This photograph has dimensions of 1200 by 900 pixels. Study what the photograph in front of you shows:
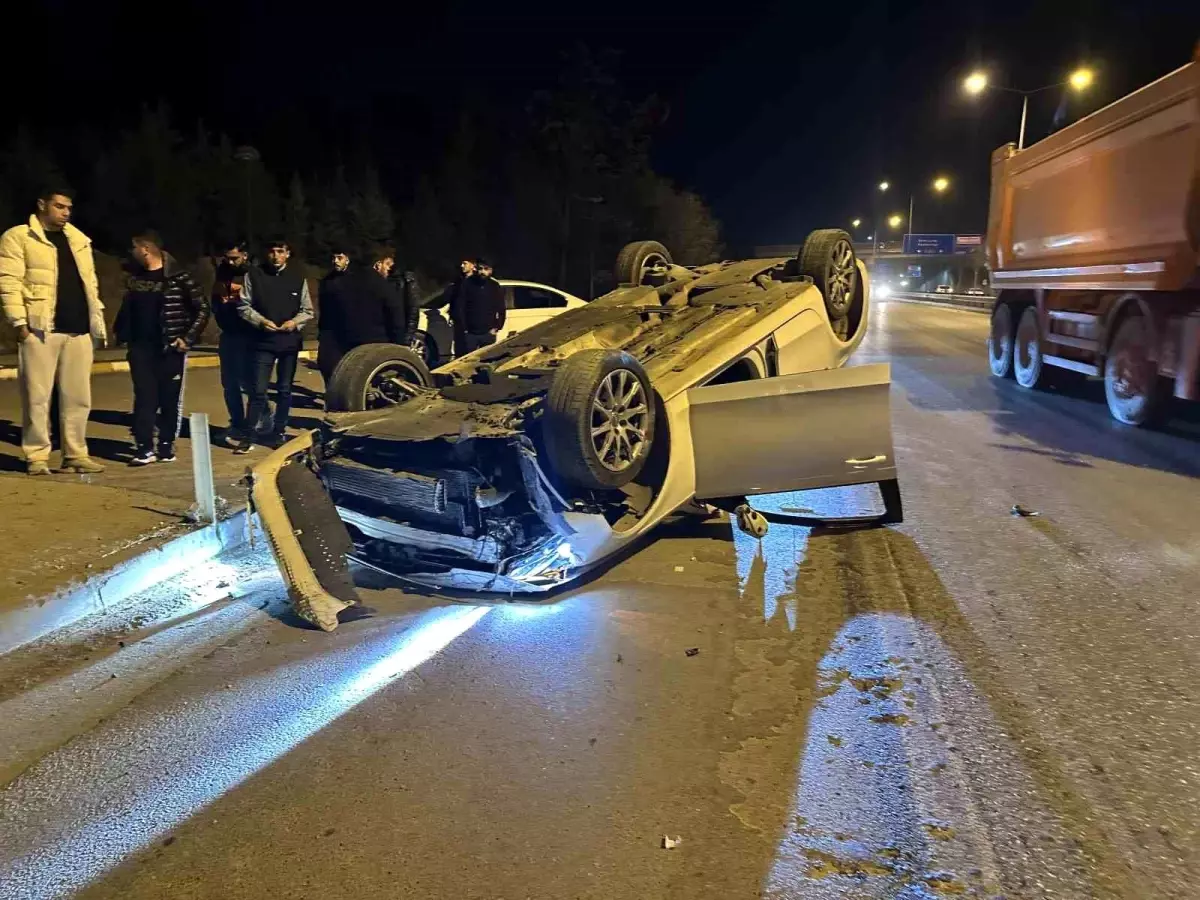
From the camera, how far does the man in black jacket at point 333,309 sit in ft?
24.8

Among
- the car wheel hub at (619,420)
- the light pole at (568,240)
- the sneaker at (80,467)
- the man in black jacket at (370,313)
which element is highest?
the light pole at (568,240)

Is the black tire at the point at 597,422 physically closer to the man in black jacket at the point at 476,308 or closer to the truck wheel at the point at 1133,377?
the man in black jacket at the point at 476,308

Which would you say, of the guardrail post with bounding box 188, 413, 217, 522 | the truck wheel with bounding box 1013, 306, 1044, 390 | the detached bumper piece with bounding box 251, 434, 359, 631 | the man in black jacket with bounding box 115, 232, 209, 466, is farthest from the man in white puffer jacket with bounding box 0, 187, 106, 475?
the truck wheel with bounding box 1013, 306, 1044, 390

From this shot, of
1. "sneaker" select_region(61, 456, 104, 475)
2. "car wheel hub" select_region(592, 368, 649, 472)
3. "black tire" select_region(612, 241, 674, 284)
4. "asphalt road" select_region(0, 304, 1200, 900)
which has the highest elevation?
"black tire" select_region(612, 241, 674, 284)

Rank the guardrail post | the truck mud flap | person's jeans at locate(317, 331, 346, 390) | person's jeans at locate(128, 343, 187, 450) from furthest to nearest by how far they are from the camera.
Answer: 1. person's jeans at locate(317, 331, 346, 390)
2. person's jeans at locate(128, 343, 187, 450)
3. the guardrail post
4. the truck mud flap

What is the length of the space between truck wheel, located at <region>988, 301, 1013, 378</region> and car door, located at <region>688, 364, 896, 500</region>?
9.19 meters

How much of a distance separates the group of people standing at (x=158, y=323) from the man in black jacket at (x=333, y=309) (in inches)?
0.4

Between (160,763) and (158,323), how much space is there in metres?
4.47

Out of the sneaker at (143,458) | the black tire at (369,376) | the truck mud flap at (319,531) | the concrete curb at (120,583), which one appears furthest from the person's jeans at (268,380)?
the truck mud flap at (319,531)

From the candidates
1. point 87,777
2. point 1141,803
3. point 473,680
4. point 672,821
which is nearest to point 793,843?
point 672,821

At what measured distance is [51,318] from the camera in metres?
6.18

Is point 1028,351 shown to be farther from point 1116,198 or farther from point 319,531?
point 319,531

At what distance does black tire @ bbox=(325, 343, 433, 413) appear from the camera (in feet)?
17.0

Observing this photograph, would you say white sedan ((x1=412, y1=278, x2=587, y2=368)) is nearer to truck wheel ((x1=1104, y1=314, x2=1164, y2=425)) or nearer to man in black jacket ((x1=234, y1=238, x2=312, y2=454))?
man in black jacket ((x1=234, y1=238, x2=312, y2=454))
